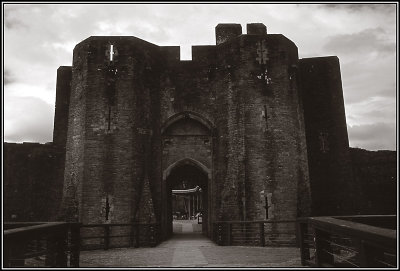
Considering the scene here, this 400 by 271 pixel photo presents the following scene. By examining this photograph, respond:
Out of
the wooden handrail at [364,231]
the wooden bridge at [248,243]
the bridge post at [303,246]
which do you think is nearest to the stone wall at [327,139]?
the wooden bridge at [248,243]

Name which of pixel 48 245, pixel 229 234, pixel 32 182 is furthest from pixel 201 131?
pixel 48 245

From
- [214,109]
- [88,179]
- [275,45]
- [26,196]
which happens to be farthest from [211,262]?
[26,196]

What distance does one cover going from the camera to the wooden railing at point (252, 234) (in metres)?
12.2

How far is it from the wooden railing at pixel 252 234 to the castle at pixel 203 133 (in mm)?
383

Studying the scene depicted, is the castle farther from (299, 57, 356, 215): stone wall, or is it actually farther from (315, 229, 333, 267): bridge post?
(315, 229, 333, 267): bridge post

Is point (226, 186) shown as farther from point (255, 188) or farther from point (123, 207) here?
point (123, 207)

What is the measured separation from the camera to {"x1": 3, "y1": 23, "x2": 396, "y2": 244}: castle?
44.5 ft

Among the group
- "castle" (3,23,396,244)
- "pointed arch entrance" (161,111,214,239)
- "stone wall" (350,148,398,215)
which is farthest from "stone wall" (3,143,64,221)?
A: "stone wall" (350,148,398,215)

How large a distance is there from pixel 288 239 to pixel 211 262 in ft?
21.0

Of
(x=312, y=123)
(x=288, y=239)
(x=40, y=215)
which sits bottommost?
(x=288, y=239)

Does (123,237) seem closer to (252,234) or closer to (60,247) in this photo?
(252,234)

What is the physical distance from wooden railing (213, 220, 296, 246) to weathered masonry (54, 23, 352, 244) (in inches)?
15.4

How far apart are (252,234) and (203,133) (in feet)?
15.1

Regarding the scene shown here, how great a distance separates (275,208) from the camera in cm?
1341
